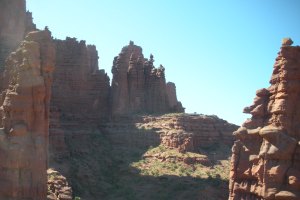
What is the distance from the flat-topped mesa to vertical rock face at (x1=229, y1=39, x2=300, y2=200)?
137 ft

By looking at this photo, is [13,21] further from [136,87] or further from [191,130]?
[191,130]

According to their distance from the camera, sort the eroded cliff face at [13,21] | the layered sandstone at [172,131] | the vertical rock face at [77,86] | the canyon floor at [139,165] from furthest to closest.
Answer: the vertical rock face at [77,86]
the layered sandstone at [172,131]
the eroded cliff face at [13,21]
the canyon floor at [139,165]

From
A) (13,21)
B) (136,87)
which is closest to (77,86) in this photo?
(136,87)

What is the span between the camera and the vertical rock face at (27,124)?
3020 cm

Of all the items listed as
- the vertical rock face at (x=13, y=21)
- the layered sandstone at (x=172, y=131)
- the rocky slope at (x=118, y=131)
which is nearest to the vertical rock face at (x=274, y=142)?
the rocky slope at (x=118, y=131)

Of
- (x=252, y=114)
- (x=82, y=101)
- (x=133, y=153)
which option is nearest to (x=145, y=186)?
(x=133, y=153)

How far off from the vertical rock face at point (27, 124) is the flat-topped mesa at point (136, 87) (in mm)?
41843

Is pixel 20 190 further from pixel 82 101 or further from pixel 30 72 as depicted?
pixel 82 101

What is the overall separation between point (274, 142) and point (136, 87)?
4781 centimetres

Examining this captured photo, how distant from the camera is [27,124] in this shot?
101 ft

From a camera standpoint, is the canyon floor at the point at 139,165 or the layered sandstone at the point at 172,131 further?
the layered sandstone at the point at 172,131

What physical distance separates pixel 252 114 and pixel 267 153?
403 centimetres

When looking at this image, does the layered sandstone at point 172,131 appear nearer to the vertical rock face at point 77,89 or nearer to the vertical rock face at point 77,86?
the vertical rock face at point 77,89

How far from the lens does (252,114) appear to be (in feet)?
108
